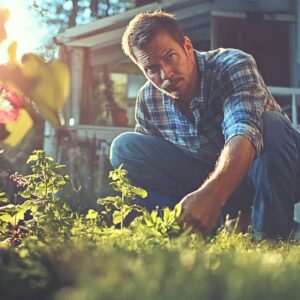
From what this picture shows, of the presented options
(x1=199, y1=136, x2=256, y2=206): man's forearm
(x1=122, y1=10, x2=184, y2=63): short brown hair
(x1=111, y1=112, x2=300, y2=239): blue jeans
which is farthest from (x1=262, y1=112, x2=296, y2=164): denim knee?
(x1=122, y1=10, x2=184, y2=63): short brown hair

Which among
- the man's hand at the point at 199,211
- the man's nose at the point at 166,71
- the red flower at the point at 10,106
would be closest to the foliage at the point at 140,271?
the man's hand at the point at 199,211

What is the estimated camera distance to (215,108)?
3236mm

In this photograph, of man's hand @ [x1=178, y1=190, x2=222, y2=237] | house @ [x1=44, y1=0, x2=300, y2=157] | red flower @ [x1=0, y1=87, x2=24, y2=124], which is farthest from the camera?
house @ [x1=44, y1=0, x2=300, y2=157]

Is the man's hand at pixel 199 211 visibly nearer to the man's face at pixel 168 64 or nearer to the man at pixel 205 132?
the man at pixel 205 132

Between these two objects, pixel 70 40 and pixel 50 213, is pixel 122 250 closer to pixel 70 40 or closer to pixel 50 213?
pixel 50 213

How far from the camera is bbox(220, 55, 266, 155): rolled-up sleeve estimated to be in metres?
2.56

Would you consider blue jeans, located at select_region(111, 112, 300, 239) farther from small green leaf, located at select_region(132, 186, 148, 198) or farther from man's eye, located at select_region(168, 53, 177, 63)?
small green leaf, located at select_region(132, 186, 148, 198)

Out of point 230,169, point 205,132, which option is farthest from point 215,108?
point 230,169

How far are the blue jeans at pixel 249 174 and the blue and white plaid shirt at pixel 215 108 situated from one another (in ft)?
0.27

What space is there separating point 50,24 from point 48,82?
1021cm

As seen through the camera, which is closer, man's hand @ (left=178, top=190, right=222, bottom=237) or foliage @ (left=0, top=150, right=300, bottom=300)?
foliage @ (left=0, top=150, right=300, bottom=300)

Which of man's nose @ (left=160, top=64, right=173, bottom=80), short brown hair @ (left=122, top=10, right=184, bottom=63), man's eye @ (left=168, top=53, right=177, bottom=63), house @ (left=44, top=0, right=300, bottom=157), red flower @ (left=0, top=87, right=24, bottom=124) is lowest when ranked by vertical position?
red flower @ (left=0, top=87, right=24, bottom=124)

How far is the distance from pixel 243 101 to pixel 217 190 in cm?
80

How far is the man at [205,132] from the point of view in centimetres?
274
